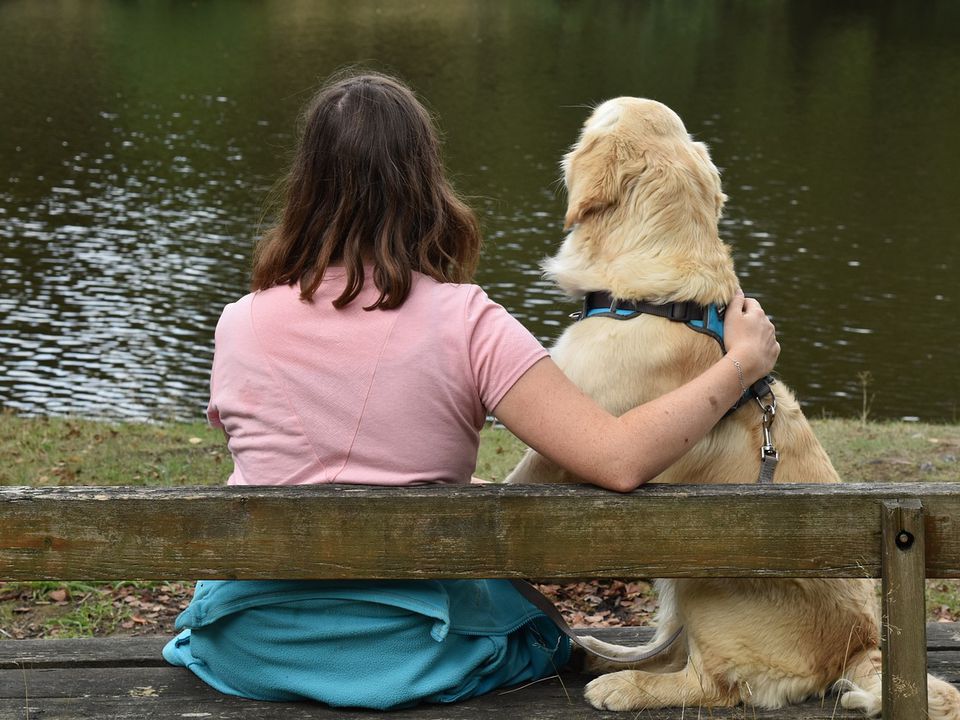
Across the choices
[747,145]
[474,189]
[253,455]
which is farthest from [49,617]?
[747,145]


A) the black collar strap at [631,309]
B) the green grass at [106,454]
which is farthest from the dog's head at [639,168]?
the green grass at [106,454]

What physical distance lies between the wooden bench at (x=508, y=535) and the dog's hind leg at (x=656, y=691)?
19.6 inches

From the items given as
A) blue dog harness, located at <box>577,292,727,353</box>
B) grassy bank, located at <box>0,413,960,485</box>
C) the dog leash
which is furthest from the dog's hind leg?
grassy bank, located at <box>0,413,960,485</box>

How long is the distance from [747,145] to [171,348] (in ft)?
53.7

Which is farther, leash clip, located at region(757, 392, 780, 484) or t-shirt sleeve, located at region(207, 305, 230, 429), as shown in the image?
leash clip, located at region(757, 392, 780, 484)

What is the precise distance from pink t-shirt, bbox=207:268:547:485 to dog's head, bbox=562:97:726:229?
1076 millimetres

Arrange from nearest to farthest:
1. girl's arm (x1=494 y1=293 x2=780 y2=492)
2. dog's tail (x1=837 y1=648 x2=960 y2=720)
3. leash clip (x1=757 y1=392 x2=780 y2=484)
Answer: girl's arm (x1=494 y1=293 x2=780 y2=492) → dog's tail (x1=837 y1=648 x2=960 y2=720) → leash clip (x1=757 y1=392 x2=780 y2=484)

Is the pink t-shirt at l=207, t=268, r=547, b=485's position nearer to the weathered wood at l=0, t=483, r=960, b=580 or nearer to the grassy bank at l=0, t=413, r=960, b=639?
the weathered wood at l=0, t=483, r=960, b=580

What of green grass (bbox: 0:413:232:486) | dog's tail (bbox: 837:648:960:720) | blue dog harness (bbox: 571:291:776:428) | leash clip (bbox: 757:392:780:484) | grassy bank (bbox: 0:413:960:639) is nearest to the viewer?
dog's tail (bbox: 837:648:960:720)

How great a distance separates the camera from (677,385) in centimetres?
322

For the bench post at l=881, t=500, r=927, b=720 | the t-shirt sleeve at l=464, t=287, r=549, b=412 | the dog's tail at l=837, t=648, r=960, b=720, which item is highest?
the t-shirt sleeve at l=464, t=287, r=549, b=412

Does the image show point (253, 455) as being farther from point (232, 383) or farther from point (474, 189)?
point (474, 189)

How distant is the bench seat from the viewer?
2.72 m

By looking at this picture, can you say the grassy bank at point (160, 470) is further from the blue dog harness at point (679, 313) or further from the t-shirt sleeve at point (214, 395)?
the t-shirt sleeve at point (214, 395)
